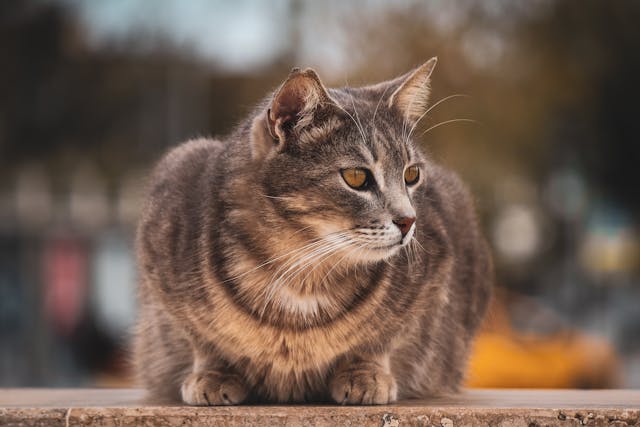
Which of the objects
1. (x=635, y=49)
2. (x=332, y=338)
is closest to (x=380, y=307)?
(x=332, y=338)

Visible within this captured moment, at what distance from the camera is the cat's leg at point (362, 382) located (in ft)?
12.4

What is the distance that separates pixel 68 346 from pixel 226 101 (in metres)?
8.39

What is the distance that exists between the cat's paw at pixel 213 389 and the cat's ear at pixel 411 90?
46.5 inches

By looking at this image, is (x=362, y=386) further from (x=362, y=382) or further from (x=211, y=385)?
(x=211, y=385)

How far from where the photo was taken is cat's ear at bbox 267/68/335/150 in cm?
358

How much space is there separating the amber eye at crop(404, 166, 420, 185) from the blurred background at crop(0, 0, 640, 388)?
25.9ft

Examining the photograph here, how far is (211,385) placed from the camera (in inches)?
149

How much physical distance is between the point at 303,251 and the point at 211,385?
606 millimetres

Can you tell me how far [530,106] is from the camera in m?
17.9

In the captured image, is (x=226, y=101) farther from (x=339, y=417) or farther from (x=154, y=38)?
(x=339, y=417)

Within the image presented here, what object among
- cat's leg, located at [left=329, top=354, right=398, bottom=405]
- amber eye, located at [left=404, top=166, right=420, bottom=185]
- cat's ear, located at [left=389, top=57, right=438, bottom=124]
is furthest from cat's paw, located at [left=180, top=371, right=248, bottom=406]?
cat's ear, located at [left=389, top=57, right=438, bottom=124]

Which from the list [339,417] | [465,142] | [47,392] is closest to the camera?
[339,417]

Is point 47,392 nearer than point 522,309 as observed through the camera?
Yes

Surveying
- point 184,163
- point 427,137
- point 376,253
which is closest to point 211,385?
point 376,253
